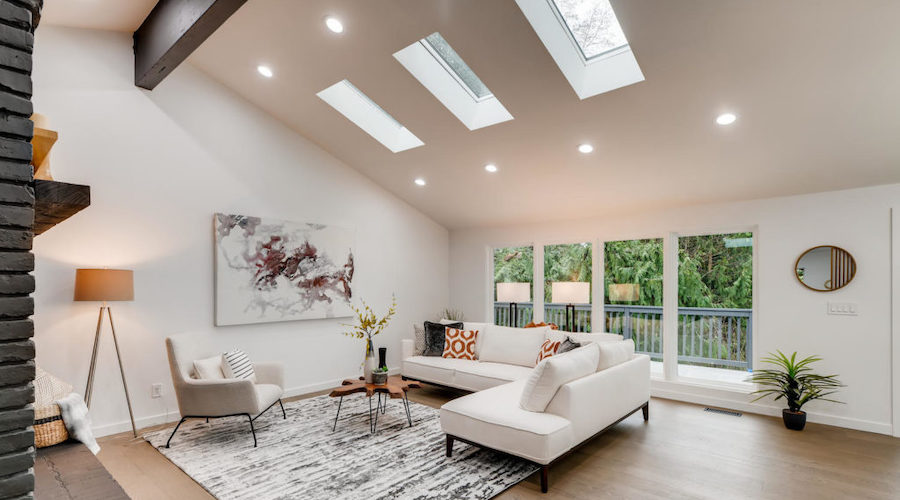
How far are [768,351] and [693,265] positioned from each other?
1.11 meters

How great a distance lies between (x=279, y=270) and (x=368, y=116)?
1.91m

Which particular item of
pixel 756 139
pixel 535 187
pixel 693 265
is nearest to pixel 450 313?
pixel 535 187

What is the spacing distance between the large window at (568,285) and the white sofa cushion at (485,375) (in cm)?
110

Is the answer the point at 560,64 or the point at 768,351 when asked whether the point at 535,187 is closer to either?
the point at 560,64

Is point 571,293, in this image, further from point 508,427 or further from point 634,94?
point 508,427

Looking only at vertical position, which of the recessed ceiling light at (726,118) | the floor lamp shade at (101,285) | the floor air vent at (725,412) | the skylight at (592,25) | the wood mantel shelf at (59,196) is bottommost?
the floor air vent at (725,412)

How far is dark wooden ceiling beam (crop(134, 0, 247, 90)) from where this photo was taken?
2887 mm

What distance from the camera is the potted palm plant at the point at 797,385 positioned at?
401 cm

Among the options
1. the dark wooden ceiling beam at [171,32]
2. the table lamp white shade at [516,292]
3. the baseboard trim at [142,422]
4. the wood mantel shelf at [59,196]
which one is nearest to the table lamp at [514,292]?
the table lamp white shade at [516,292]

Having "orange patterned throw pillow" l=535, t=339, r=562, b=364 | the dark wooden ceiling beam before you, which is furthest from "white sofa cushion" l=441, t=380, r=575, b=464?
the dark wooden ceiling beam

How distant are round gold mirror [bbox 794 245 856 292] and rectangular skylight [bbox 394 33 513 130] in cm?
310

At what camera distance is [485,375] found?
4520mm

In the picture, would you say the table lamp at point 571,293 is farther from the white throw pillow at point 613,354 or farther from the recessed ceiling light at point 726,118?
the recessed ceiling light at point 726,118

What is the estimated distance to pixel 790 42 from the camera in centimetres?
275
